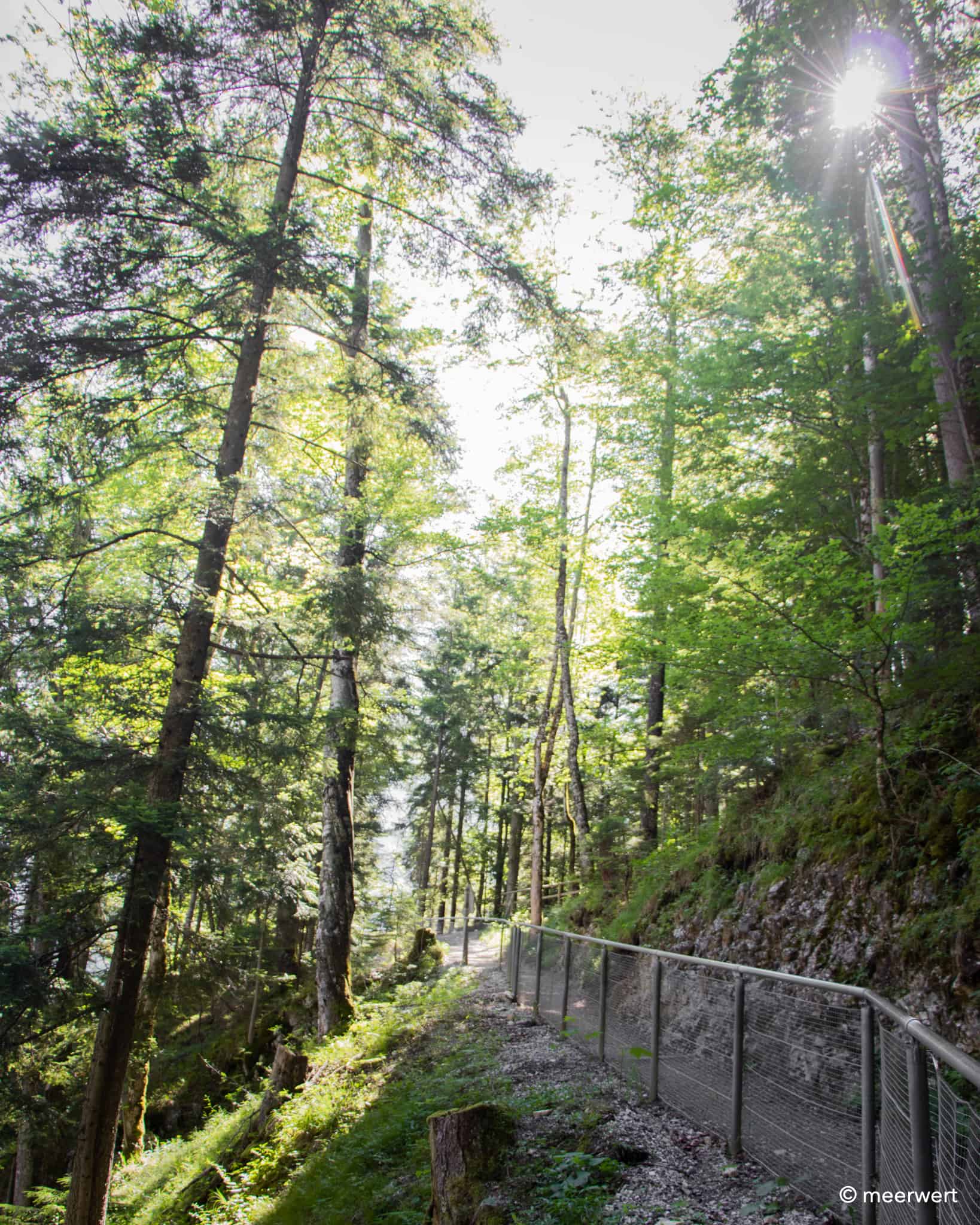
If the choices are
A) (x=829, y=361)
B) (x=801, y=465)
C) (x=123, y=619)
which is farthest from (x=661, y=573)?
(x=123, y=619)

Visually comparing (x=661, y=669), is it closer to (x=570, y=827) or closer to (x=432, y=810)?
(x=570, y=827)

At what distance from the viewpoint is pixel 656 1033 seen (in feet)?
19.0

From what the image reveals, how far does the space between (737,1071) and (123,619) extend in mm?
6962

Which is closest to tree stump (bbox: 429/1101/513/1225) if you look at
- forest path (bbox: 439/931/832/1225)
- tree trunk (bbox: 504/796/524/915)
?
forest path (bbox: 439/931/832/1225)

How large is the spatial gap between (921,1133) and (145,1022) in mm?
9859

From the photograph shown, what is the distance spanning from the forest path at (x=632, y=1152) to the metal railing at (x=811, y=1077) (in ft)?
0.47

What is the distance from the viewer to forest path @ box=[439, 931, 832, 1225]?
3.83 meters

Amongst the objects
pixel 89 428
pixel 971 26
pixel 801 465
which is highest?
pixel 971 26

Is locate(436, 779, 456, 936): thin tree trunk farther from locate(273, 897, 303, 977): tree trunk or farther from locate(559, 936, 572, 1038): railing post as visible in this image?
locate(559, 936, 572, 1038): railing post

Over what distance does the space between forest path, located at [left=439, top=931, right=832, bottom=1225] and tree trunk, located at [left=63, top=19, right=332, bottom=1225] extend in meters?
3.87

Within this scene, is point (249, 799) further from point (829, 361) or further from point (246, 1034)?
point (246, 1034)

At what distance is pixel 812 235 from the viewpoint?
36.1 ft

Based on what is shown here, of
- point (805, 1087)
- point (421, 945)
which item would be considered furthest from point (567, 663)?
point (805, 1087)

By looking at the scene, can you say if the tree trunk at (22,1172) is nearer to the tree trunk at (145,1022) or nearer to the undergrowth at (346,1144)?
the tree trunk at (145,1022)
